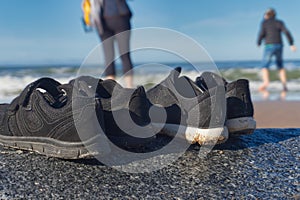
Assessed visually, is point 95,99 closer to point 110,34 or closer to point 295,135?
point 295,135

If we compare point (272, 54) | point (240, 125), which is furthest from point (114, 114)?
point (272, 54)

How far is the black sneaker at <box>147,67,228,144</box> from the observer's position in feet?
3.68

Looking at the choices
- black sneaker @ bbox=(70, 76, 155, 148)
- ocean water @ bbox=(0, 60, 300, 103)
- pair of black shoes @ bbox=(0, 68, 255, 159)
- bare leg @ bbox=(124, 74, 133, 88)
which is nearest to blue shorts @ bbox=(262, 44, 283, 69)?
ocean water @ bbox=(0, 60, 300, 103)

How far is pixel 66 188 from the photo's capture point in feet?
3.09

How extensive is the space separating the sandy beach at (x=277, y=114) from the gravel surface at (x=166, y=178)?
2864mm

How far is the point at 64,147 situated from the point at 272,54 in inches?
244

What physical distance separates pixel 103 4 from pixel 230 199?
2348mm

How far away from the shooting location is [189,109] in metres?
1.18

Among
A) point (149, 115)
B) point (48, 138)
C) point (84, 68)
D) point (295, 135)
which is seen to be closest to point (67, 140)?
A: point (48, 138)

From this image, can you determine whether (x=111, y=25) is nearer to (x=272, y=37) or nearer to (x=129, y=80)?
(x=129, y=80)

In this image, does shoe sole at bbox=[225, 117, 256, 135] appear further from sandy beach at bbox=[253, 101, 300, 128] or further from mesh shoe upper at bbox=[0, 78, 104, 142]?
sandy beach at bbox=[253, 101, 300, 128]

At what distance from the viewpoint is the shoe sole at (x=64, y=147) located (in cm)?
99

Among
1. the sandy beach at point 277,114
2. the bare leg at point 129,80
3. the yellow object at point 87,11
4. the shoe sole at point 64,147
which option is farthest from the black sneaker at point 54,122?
the sandy beach at point 277,114

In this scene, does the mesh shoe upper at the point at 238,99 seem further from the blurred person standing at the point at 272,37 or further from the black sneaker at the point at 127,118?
the blurred person standing at the point at 272,37
